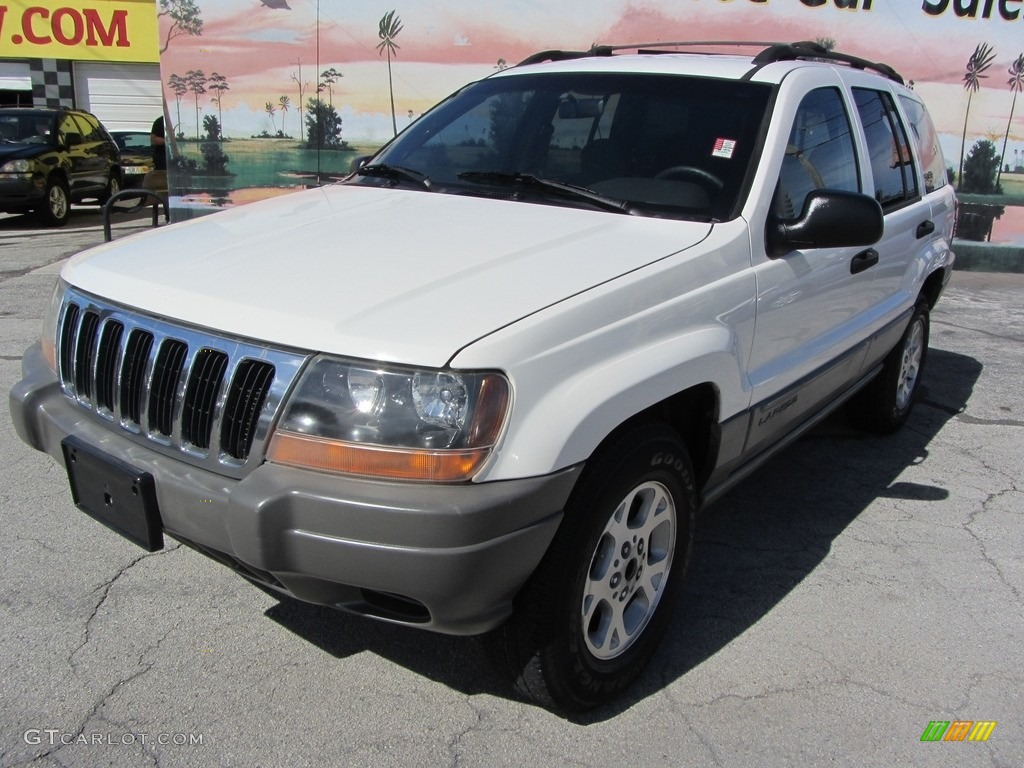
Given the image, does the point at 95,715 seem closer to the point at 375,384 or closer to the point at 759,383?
→ the point at 375,384

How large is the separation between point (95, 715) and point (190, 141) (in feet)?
30.8

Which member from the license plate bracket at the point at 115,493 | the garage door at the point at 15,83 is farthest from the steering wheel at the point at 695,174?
the garage door at the point at 15,83

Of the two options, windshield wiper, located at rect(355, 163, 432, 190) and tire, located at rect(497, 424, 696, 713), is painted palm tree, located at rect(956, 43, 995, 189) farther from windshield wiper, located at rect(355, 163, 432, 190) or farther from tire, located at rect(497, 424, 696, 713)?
tire, located at rect(497, 424, 696, 713)

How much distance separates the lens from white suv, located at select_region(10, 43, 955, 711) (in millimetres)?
2119

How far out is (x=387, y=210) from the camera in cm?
314

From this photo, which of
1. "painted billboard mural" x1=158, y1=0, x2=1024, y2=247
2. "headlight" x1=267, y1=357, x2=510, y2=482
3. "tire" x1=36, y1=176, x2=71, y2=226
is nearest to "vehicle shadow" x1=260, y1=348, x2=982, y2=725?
"headlight" x1=267, y1=357, x2=510, y2=482

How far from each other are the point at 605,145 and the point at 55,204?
39.7ft

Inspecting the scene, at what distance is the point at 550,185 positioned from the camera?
321 centimetres

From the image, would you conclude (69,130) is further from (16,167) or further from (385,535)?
(385,535)

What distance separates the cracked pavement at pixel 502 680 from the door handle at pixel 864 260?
3.37 feet

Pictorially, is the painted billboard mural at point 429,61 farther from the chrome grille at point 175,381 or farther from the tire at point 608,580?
the tire at point 608,580

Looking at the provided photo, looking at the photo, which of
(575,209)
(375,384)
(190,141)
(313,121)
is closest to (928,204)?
(575,209)

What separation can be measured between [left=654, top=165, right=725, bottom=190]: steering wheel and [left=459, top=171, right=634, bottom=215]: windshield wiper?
21cm

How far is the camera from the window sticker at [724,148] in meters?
3.15
